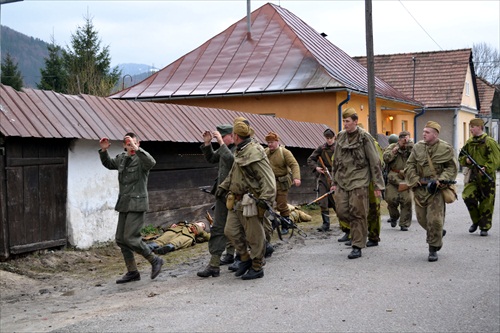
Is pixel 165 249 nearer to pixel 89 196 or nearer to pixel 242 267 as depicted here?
pixel 89 196

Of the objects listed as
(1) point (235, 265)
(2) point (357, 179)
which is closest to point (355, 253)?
(2) point (357, 179)

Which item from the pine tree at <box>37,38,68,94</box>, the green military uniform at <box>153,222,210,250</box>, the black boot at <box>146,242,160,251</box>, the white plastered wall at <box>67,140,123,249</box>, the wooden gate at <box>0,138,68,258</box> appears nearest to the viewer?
the wooden gate at <box>0,138,68,258</box>

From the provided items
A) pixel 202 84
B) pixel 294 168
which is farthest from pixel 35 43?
pixel 294 168

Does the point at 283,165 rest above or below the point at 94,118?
below

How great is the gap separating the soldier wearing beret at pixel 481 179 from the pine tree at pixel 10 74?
27674 millimetres

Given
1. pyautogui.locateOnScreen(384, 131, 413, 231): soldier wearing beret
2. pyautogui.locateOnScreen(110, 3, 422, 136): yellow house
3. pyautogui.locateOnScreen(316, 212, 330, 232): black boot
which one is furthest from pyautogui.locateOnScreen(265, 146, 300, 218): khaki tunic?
pyautogui.locateOnScreen(110, 3, 422, 136): yellow house

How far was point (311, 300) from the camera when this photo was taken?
22.2 ft

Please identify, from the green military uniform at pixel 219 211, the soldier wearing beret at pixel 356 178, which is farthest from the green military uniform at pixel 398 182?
the green military uniform at pixel 219 211

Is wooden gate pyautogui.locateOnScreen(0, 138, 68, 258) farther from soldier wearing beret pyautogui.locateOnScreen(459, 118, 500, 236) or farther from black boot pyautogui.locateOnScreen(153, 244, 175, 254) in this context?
soldier wearing beret pyautogui.locateOnScreen(459, 118, 500, 236)

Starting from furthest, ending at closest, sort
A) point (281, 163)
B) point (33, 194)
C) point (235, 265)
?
1. point (281, 163)
2. point (33, 194)
3. point (235, 265)

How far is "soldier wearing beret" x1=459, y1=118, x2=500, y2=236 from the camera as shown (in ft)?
38.1

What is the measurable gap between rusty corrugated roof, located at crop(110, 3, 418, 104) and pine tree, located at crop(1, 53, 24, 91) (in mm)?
13010

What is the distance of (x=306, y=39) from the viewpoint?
24438 mm

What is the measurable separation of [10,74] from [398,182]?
28910 mm
